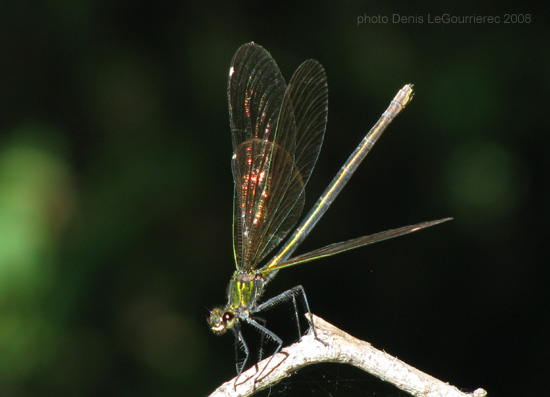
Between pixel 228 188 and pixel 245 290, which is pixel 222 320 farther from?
pixel 228 188

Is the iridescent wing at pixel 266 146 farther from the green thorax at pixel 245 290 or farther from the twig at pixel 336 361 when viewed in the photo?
the twig at pixel 336 361

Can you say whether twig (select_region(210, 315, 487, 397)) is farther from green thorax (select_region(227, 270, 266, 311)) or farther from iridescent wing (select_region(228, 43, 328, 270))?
iridescent wing (select_region(228, 43, 328, 270))

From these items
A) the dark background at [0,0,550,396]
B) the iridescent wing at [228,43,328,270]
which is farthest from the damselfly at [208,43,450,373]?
the dark background at [0,0,550,396]

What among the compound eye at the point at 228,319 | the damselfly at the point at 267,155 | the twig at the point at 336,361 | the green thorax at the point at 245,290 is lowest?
the twig at the point at 336,361

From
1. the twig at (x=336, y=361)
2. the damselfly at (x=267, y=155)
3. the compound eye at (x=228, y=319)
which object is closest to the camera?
the twig at (x=336, y=361)

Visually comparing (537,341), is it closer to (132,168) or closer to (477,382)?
(477,382)

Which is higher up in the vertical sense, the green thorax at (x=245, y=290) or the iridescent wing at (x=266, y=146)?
the iridescent wing at (x=266, y=146)

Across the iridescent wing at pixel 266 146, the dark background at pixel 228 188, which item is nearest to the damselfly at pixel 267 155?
the iridescent wing at pixel 266 146

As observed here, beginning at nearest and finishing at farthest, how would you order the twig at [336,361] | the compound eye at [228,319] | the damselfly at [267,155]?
the twig at [336,361], the compound eye at [228,319], the damselfly at [267,155]
